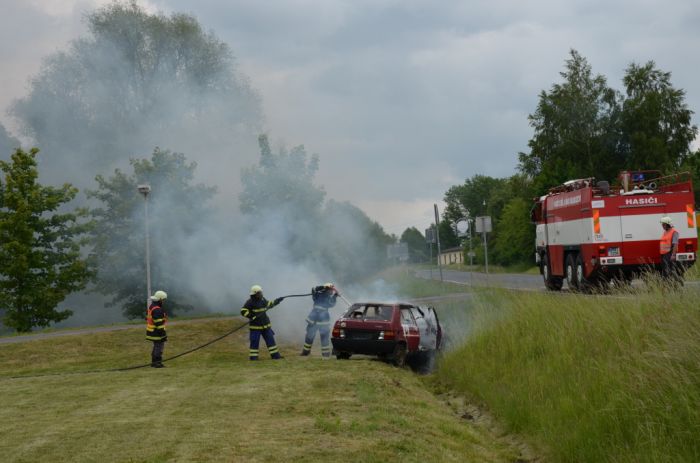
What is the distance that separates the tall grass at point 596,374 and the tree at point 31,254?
22388 mm

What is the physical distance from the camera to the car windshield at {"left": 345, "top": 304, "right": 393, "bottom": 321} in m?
16.9

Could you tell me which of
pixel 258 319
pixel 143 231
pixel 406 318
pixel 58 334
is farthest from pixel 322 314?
pixel 143 231

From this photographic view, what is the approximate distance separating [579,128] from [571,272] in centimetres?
3827

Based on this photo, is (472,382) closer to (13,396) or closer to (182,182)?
(13,396)

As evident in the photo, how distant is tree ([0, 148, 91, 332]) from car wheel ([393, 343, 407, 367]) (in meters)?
20.5

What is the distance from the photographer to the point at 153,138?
5175 centimetres

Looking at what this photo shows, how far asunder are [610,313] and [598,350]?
129cm

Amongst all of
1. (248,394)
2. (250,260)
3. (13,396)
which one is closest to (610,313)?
(248,394)

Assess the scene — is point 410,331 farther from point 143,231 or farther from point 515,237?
point 515,237

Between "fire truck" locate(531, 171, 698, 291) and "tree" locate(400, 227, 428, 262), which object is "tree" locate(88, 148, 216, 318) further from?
"tree" locate(400, 227, 428, 262)

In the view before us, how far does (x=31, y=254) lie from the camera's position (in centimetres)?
3222

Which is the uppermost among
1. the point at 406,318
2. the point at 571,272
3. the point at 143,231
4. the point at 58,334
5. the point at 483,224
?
the point at 143,231

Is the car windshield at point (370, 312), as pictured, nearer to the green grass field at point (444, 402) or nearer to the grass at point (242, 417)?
the green grass field at point (444, 402)

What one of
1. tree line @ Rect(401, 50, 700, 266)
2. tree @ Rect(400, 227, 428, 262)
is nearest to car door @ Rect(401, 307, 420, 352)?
tree line @ Rect(401, 50, 700, 266)
